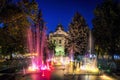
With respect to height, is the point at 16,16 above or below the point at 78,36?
below

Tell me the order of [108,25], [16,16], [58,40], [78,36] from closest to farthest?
[16,16], [108,25], [78,36], [58,40]

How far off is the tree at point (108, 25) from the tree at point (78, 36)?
36.2 meters

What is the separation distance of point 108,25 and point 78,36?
134 feet

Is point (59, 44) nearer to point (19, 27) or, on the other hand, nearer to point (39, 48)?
point (39, 48)

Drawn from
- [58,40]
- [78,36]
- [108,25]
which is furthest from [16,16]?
[58,40]

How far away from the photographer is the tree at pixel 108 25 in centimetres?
3925

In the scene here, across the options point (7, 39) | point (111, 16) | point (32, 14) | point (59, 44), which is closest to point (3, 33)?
point (7, 39)

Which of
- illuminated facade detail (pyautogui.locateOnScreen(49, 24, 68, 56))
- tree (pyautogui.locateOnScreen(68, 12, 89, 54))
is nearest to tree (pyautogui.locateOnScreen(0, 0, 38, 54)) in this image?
tree (pyautogui.locateOnScreen(68, 12, 89, 54))

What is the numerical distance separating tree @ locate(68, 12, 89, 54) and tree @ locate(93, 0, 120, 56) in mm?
36168

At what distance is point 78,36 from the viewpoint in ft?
264

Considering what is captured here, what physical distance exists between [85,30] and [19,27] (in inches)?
2096

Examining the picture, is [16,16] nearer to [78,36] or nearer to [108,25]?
[108,25]

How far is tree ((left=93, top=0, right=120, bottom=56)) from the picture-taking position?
39253 mm

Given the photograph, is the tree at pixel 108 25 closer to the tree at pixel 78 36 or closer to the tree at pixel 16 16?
the tree at pixel 16 16
